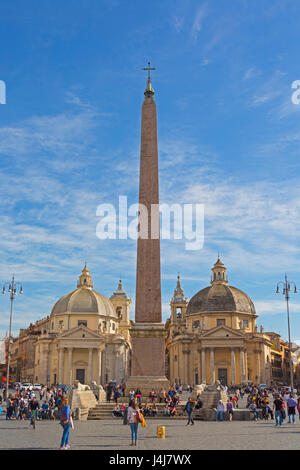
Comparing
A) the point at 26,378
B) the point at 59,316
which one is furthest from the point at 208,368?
the point at 26,378

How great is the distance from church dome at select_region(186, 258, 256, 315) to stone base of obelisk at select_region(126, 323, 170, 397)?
49052mm

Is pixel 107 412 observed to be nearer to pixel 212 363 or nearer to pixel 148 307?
pixel 148 307

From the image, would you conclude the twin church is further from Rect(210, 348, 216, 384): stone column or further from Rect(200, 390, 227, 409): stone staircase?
Rect(200, 390, 227, 409): stone staircase

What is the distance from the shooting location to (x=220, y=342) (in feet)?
219

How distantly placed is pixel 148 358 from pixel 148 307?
2115 mm

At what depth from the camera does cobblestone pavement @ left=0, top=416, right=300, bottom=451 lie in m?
12.7

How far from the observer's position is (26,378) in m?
85.5

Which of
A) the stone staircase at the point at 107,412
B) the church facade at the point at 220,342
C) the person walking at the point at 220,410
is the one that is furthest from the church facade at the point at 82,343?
the person walking at the point at 220,410

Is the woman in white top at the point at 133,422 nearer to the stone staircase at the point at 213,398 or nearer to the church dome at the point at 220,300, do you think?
the stone staircase at the point at 213,398

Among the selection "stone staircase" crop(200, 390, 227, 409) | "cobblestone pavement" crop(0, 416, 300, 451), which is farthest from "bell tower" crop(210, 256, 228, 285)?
"cobblestone pavement" crop(0, 416, 300, 451)

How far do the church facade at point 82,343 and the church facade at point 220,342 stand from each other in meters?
8.41

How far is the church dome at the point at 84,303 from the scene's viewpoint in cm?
7150
